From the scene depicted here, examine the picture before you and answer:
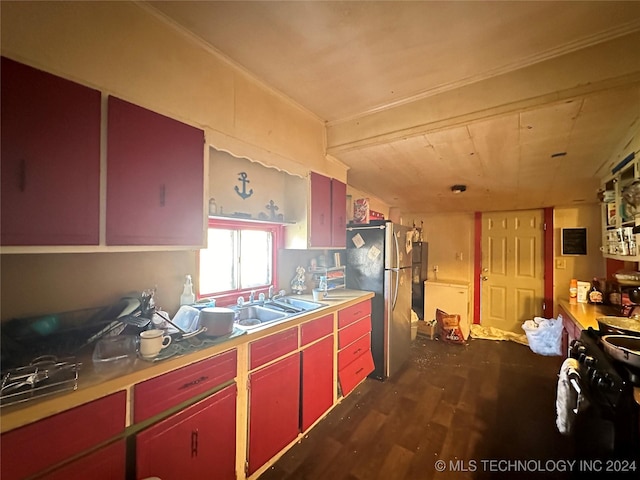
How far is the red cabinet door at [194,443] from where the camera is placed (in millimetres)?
1062

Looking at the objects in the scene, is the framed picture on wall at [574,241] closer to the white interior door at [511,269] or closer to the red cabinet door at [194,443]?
the white interior door at [511,269]

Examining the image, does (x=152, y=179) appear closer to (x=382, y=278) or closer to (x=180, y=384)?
(x=180, y=384)

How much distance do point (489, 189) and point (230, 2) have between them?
3.15 meters

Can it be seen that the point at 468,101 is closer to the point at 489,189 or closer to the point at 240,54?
the point at 240,54

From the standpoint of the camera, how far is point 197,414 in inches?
48.1


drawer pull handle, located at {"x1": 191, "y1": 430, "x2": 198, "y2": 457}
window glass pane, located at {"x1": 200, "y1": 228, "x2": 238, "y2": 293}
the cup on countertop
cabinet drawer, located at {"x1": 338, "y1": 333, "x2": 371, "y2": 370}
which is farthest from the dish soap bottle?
cabinet drawer, located at {"x1": 338, "y1": 333, "x2": 371, "y2": 370}

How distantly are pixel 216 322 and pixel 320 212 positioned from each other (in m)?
1.36

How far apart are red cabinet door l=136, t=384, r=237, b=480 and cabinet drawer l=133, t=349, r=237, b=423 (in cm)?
6

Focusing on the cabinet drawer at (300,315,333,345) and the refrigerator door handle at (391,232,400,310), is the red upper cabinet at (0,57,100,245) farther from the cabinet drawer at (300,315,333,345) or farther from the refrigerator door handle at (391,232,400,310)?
the refrigerator door handle at (391,232,400,310)

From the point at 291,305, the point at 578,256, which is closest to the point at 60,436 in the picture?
the point at 291,305

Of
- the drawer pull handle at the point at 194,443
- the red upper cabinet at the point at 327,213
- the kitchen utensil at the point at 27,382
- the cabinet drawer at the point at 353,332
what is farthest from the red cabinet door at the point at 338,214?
the kitchen utensil at the point at 27,382

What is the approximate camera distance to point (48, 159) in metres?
0.96

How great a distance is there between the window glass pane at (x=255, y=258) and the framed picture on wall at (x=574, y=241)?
14.0 ft

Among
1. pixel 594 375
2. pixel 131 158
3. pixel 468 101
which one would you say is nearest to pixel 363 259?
pixel 468 101
